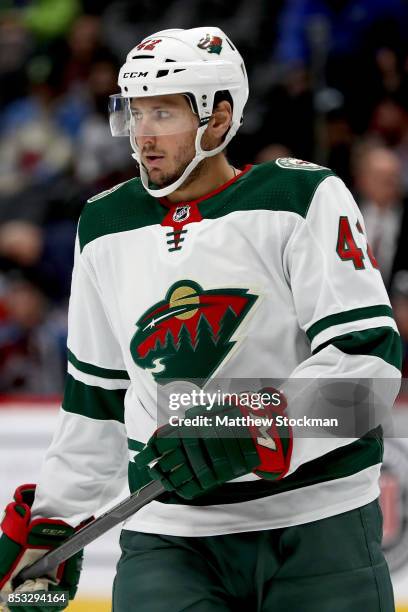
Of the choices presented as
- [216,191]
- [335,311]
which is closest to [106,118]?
[216,191]

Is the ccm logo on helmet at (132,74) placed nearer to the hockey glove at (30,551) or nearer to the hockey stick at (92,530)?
the hockey stick at (92,530)

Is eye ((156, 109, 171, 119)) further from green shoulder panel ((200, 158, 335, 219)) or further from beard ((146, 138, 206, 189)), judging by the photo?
green shoulder panel ((200, 158, 335, 219))

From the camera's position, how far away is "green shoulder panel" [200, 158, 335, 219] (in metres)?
2.02

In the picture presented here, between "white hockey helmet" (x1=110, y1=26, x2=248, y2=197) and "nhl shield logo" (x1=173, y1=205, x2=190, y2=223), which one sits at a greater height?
"white hockey helmet" (x1=110, y1=26, x2=248, y2=197)

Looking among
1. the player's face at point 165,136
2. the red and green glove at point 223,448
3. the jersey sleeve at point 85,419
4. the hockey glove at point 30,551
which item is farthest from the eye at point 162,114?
the hockey glove at point 30,551

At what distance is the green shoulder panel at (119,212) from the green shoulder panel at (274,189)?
0.40 ft

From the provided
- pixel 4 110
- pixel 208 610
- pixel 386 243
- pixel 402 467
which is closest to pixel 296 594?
pixel 208 610

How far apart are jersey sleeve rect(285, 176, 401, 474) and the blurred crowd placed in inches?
74.8

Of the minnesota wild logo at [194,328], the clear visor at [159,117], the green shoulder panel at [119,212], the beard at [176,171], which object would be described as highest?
the clear visor at [159,117]

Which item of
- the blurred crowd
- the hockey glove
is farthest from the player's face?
the blurred crowd

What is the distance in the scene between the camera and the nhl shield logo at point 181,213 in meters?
2.12

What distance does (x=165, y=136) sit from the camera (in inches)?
84.0

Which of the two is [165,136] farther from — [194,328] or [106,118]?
[106,118]

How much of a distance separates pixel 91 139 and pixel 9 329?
119 cm
